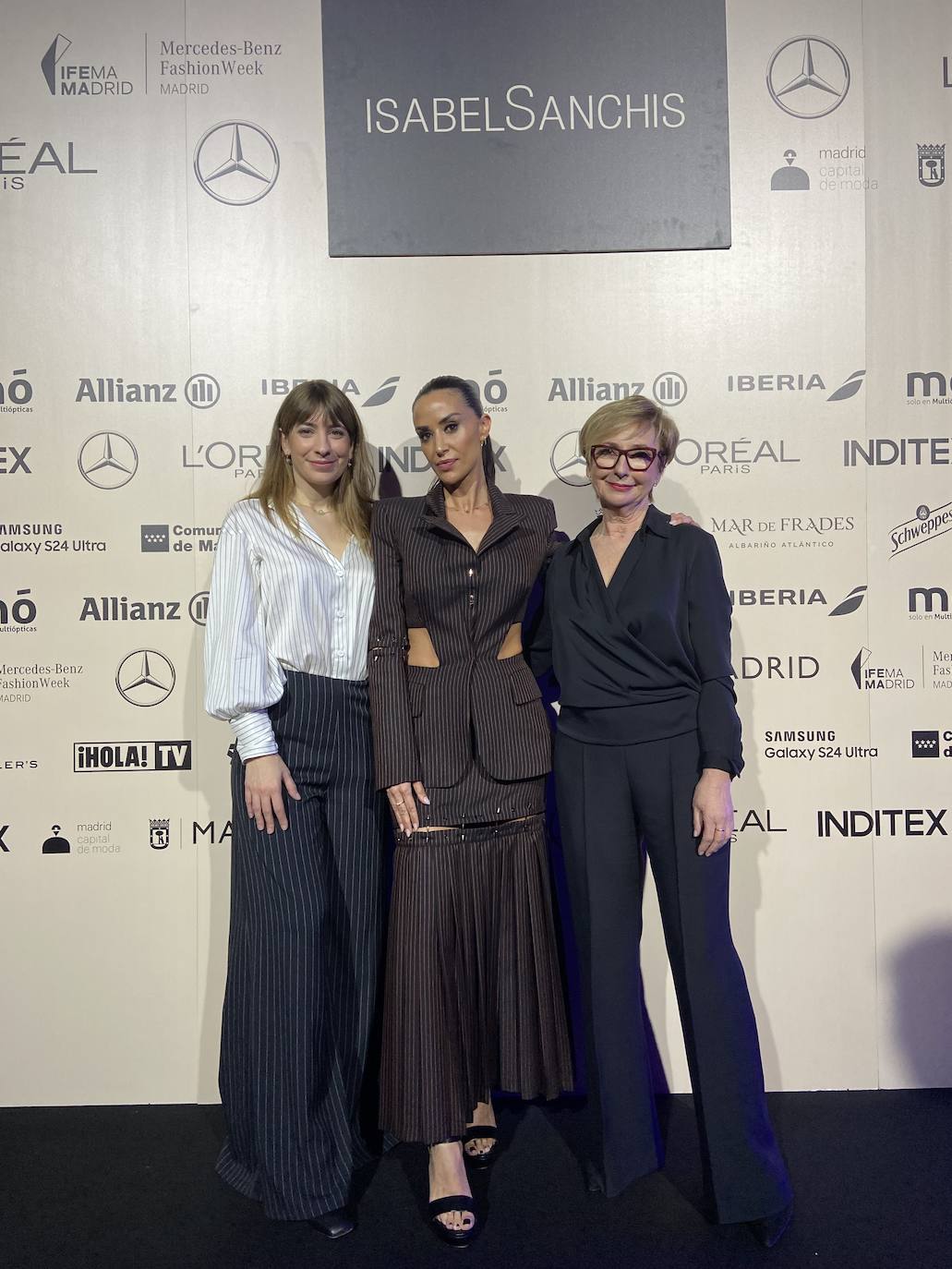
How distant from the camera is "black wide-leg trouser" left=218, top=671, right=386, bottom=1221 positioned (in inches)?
96.1

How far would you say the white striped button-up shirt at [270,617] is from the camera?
2.42m

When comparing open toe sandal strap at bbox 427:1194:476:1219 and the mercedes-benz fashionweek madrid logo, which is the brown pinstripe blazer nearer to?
open toe sandal strap at bbox 427:1194:476:1219

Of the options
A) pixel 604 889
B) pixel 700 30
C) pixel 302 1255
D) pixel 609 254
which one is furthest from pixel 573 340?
pixel 302 1255

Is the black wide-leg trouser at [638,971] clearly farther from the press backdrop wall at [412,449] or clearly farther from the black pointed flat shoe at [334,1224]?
the press backdrop wall at [412,449]

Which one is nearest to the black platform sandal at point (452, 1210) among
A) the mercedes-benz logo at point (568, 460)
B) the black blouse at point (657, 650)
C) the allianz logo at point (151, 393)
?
the black blouse at point (657, 650)

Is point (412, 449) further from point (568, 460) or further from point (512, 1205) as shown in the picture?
point (512, 1205)

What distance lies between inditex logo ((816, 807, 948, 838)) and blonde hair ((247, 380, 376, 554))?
5.65ft

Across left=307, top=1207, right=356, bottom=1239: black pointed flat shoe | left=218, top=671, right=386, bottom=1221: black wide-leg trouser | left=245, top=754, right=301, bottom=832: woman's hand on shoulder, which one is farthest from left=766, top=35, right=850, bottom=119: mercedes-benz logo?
left=307, top=1207, right=356, bottom=1239: black pointed flat shoe

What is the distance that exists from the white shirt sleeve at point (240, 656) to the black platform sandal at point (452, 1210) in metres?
1.16

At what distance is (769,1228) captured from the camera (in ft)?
7.46

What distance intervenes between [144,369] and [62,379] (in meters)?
0.26

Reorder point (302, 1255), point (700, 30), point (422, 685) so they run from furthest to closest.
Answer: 1. point (700, 30)
2. point (422, 685)
3. point (302, 1255)

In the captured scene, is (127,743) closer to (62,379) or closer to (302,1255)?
(62,379)

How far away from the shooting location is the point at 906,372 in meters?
3.12
